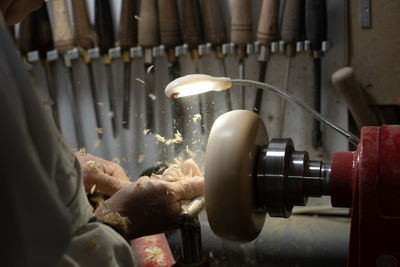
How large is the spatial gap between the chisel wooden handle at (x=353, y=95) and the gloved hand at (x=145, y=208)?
100 cm

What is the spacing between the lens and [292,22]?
1877mm

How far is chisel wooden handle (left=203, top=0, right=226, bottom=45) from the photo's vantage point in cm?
196

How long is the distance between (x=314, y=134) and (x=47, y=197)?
1562mm

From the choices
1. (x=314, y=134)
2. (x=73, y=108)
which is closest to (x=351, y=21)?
A: (x=314, y=134)

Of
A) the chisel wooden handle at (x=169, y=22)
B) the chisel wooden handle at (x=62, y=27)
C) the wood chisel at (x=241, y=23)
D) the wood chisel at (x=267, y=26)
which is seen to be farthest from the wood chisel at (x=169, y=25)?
the chisel wooden handle at (x=62, y=27)

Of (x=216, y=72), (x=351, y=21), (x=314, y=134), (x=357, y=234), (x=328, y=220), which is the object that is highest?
(x=351, y=21)

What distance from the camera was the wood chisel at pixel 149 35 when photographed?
6.47ft

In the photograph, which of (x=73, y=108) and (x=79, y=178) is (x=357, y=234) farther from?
(x=73, y=108)

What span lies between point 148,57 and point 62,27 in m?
0.43

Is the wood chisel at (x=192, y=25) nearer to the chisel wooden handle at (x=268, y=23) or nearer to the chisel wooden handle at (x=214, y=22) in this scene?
the chisel wooden handle at (x=214, y=22)

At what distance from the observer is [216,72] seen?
2084 millimetres

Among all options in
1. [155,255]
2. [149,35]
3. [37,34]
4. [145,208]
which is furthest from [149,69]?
[145,208]

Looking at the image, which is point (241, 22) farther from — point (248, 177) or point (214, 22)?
point (248, 177)

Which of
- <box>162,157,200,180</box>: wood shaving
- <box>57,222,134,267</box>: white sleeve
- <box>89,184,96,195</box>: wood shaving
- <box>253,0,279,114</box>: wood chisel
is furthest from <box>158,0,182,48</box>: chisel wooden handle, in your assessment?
<box>57,222,134,267</box>: white sleeve
